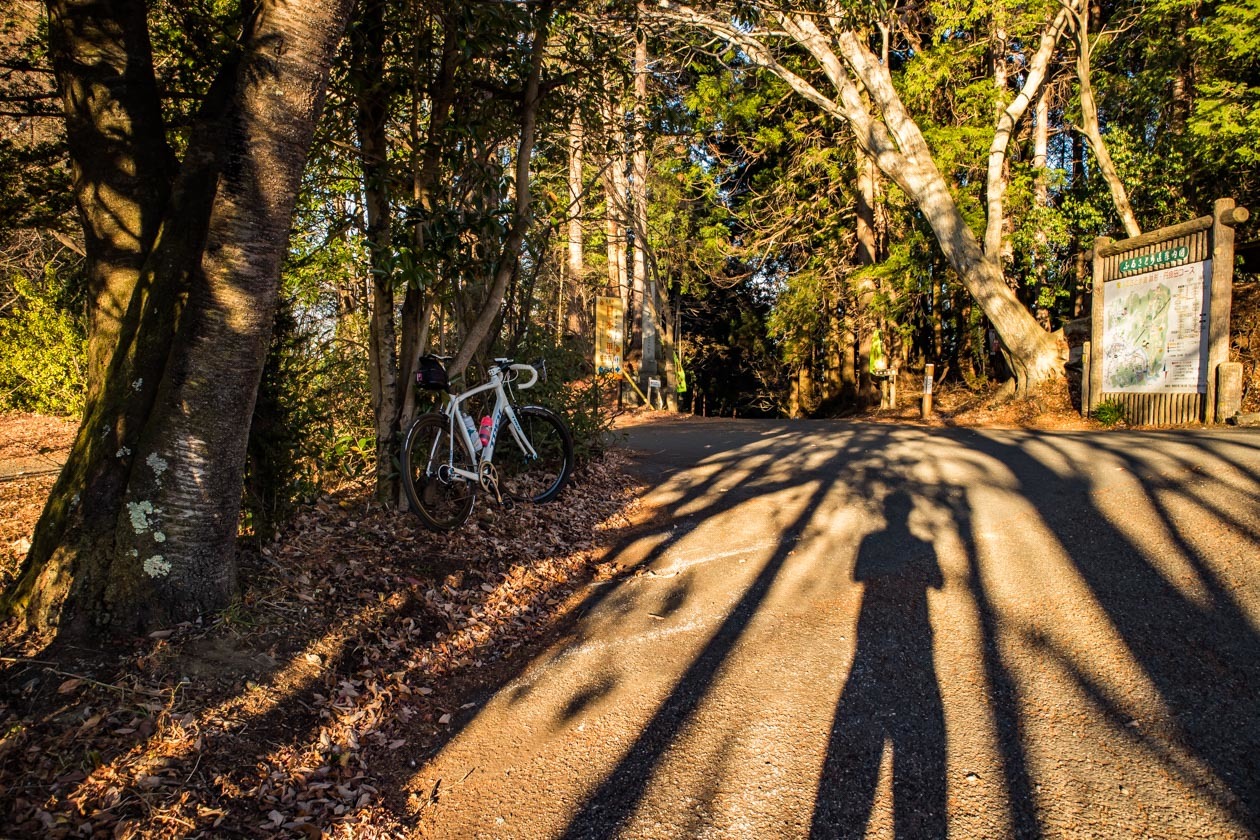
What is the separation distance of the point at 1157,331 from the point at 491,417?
407 inches

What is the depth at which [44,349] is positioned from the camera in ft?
47.7

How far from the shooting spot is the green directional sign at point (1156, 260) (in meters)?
10.7

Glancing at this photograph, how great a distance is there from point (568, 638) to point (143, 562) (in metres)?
2.25

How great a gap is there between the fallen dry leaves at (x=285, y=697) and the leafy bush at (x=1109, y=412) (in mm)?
10658

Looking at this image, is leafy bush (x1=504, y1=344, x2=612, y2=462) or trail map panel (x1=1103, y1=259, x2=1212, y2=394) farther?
trail map panel (x1=1103, y1=259, x2=1212, y2=394)

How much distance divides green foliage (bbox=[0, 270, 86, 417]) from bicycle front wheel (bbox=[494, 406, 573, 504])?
36.3 ft

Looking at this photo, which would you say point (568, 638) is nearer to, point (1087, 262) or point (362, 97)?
point (362, 97)

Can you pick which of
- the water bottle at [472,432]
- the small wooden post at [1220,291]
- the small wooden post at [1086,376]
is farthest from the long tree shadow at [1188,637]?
the small wooden post at [1086,376]

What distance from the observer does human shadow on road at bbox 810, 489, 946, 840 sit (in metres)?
2.65

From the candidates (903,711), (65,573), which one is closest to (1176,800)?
(903,711)

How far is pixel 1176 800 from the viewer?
2562mm

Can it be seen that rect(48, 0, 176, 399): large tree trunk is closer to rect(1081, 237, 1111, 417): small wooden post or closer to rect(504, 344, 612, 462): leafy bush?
rect(504, 344, 612, 462): leafy bush

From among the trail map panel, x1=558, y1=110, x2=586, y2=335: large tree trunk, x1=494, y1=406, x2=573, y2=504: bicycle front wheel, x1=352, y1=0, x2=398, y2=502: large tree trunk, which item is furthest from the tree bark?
x1=352, y1=0, x2=398, y2=502: large tree trunk

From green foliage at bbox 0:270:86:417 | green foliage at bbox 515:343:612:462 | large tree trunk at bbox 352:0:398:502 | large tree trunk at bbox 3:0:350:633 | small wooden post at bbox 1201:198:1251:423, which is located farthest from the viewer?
green foliage at bbox 0:270:86:417
